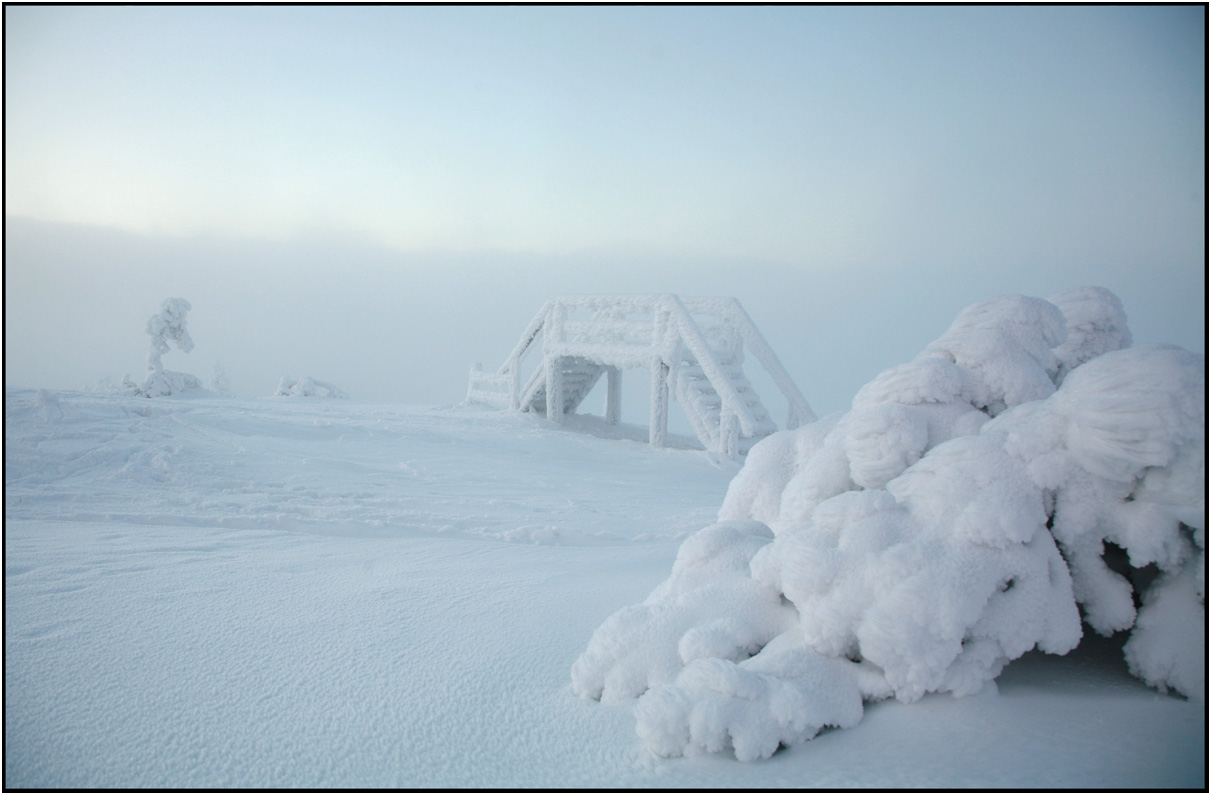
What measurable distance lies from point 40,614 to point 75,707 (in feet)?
3.66

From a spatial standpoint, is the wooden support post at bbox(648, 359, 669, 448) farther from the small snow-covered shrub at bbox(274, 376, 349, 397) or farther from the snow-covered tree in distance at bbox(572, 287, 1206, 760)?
the small snow-covered shrub at bbox(274, 376, 349, 397)

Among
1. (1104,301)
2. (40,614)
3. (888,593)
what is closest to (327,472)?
(40,614)

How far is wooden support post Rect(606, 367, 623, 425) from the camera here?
1374 cm

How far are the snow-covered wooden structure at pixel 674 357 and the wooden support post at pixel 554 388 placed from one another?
0.06 feet

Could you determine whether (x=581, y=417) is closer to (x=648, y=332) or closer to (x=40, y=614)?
(x=648, y=332)

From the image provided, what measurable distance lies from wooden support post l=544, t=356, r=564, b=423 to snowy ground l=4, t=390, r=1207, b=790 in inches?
252

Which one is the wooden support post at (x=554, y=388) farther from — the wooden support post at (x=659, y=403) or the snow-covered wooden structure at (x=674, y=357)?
the wooden support post at (x=659, y=403)

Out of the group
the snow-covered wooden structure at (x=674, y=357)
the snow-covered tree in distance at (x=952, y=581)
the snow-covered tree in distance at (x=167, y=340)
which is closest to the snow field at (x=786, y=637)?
the snow-covered tree in distance at (x=952, y=581)

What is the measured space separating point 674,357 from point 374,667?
8.79 metres

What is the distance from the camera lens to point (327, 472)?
279 inches

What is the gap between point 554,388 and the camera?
41.6 ft

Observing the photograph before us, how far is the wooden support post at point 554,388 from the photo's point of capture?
1262 cm

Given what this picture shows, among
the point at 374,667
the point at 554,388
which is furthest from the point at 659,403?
the point at 374,667

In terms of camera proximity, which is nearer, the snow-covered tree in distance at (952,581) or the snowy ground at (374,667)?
the snowy ground at (374,667)
